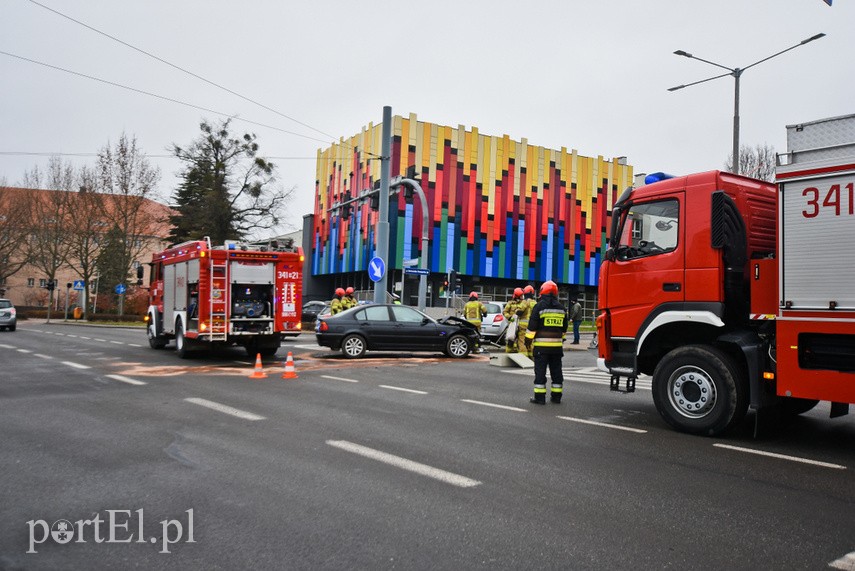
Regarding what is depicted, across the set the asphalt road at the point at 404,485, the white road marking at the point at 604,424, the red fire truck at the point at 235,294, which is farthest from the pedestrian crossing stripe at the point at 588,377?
the red fire truck at the point at 235,294

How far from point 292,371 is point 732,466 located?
8.11 m

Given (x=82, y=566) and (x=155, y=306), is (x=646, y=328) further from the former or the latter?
(x=155, y=306)

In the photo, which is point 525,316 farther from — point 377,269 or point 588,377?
point 377,269

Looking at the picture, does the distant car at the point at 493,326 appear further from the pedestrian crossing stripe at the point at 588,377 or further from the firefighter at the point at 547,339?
the firefighter at the point at 547,339

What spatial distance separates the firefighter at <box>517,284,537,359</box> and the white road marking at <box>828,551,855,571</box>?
1065 centimetres

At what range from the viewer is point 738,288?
704 centimetres

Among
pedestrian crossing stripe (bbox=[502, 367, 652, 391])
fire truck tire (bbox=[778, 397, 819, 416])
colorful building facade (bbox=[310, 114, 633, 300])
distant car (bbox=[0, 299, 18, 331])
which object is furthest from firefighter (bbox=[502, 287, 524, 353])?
distant car (bbox=[0, 299, 18, 331])

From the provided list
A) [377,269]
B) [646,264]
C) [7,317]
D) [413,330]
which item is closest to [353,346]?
[413,330]

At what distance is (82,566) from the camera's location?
335cm

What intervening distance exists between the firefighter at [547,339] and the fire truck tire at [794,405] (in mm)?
2794

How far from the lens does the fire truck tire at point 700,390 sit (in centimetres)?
675

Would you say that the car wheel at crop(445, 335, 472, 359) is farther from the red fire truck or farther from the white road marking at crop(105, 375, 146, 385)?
the white road marking at crop(105, 375, 146, 385)

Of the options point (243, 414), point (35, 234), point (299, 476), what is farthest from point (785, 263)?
point (35, 234)

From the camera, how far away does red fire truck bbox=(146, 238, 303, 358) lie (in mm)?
14828
